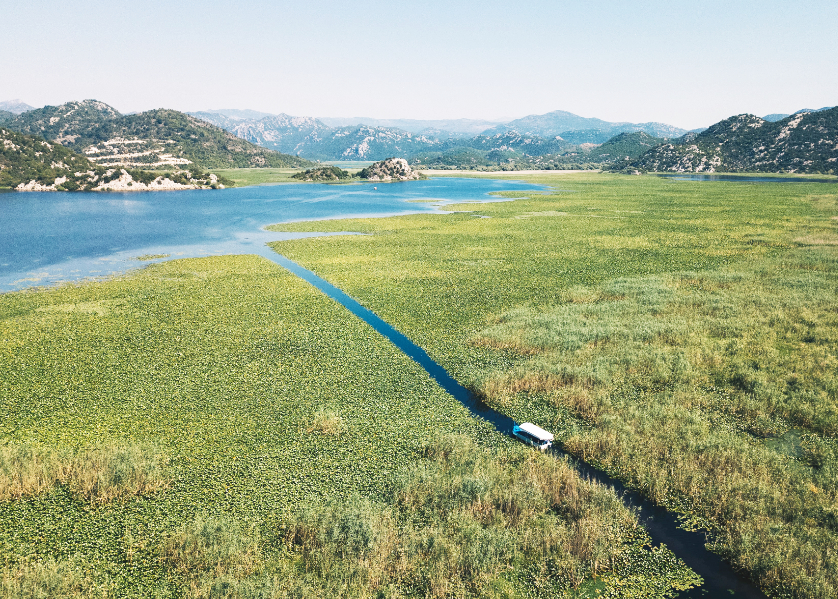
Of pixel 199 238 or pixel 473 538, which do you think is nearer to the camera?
pixel 473 538

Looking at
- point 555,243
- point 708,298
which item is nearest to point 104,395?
point 708,298

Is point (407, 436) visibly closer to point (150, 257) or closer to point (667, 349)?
point (667, 349)

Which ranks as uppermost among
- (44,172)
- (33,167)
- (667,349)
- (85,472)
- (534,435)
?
(33,167)

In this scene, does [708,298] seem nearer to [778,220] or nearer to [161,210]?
[778,220]

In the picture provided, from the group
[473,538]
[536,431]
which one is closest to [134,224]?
[536,431]

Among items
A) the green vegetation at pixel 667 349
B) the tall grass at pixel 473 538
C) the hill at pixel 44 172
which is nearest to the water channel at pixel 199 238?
the green vegetation at pixel 667 349

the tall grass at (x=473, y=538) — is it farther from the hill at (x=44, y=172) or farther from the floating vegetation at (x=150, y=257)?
the hill at (x=44, y=172)

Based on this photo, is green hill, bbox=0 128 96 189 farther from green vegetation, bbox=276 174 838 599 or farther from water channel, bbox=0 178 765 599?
green vegetation, bbox=276 174 838 599

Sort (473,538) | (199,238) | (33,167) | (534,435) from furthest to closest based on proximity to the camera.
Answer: (33,167)
(199,238)
(534,435)
(473,538)

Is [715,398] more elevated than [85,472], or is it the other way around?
[715,398]
